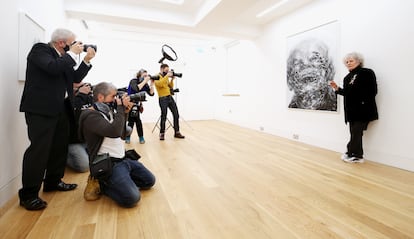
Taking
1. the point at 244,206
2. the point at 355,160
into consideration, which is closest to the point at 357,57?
the point at 355,160

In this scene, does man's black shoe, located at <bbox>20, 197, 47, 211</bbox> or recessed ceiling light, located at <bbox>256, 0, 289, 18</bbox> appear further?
recessed ceiling light, located at <bbox>256, 0, 289, 18</bbox>

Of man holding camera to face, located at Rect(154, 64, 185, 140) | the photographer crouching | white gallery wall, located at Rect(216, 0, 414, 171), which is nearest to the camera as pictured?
the photographer crouching

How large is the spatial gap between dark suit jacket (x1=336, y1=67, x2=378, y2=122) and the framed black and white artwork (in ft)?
1.71

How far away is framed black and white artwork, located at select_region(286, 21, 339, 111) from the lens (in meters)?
3.48

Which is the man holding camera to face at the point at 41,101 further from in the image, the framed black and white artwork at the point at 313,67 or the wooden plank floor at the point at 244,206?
the framed black and white artwork at the point at 313,67

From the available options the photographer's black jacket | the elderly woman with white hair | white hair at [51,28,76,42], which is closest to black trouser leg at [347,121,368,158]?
the elderly woman with white hair

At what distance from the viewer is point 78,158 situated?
8.27 feet

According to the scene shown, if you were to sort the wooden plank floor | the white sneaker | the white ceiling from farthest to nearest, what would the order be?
1. the white ceiling
2. the white sneaker
3. the wooden plank floor

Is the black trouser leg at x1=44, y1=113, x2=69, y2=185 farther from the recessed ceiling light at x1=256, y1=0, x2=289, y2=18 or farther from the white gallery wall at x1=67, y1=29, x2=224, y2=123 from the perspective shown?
the white gallery wall at x1=67, y1=29, x2=224, y2=123

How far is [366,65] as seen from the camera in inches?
117

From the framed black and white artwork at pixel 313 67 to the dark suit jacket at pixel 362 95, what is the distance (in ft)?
1.71

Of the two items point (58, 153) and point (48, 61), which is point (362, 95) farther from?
point (58, 153)

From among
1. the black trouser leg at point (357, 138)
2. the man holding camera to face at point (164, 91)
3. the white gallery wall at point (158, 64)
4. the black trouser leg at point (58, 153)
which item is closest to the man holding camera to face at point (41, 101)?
the black trouser leg at point (58, 153)

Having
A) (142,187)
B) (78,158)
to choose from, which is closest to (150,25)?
(78,158)
